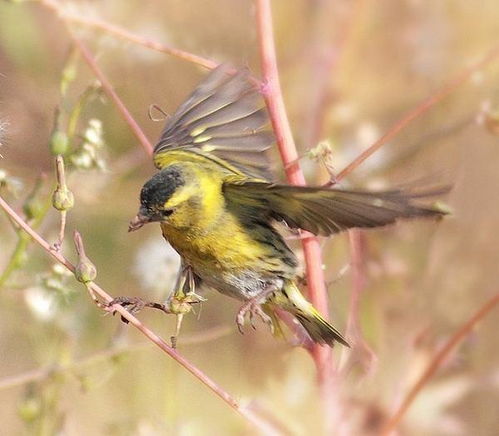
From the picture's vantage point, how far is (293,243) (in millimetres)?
1579

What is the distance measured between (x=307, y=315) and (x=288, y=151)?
9.0 inches

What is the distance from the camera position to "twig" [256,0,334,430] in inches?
46.4

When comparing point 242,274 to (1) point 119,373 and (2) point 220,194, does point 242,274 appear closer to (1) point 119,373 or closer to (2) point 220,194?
(2) point 220,194

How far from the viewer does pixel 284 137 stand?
1.17 metres

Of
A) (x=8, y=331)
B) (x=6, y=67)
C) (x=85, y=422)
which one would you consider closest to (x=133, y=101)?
(x=6, y=67)

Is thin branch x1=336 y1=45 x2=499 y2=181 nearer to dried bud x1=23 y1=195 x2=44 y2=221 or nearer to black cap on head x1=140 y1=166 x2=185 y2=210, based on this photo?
black cap on head x1=140 y1=166 x2=185 y2=210

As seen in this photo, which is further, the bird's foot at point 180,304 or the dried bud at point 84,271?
the bird's foot at point 180,304

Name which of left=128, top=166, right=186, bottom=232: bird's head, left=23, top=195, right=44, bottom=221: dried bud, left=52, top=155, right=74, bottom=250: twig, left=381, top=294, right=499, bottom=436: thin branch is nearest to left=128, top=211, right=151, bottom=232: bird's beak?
left=128, top=166, right=186, bottom=232: bird's head

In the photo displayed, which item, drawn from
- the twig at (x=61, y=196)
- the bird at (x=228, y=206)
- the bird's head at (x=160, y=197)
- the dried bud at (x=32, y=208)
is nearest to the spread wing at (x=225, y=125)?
the bird at (x=228, y=206)

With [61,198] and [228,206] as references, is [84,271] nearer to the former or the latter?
[61,198]

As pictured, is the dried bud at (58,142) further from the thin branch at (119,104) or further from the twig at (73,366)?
the twig at (73,366)

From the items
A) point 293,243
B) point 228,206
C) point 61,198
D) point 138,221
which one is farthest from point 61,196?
point 293,243

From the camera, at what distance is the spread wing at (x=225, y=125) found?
1347 millimetres

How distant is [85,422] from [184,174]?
617mm
